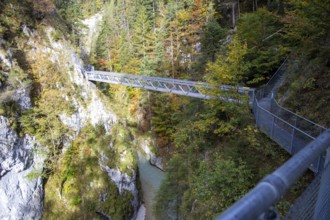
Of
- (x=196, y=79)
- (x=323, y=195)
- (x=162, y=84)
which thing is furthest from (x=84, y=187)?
(x=323, y=195)

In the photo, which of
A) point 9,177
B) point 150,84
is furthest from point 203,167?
point 9,177

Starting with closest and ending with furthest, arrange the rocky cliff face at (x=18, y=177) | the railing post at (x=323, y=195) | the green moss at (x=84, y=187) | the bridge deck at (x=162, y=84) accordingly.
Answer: the railing post at (x=323, y=195), the bridge deck at (x=162, y=84), the rocky cliff face at (x=18, y=177), the green moss at (x=84, y=187)

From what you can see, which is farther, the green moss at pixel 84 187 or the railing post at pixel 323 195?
the green moss at pixel 84 187

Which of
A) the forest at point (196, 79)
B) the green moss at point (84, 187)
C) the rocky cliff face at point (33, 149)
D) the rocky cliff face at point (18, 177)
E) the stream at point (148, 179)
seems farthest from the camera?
the stream at point (148, 179)

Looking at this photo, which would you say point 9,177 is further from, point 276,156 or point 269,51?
point 269,51

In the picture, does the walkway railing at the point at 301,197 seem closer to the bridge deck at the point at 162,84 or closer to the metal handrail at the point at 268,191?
the metal handrail at the point at 268,191

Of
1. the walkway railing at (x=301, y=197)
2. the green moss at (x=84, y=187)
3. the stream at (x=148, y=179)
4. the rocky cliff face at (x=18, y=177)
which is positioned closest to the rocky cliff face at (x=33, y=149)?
the rocky cliff face at (x=18, y=177)
